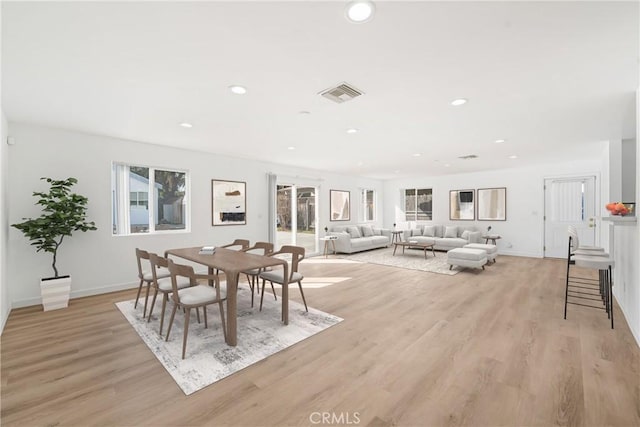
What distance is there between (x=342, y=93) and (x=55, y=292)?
4.43 meters

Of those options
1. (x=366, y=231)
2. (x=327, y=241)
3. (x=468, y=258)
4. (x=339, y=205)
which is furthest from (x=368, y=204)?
(x=468, y=258)

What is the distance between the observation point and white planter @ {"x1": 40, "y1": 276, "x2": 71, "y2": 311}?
11.7ft

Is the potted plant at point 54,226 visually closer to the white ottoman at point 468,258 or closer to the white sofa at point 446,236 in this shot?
the white ottoman at point 468,258

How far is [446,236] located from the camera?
837cm

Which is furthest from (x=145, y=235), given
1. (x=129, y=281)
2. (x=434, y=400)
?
(x=434, y=400)

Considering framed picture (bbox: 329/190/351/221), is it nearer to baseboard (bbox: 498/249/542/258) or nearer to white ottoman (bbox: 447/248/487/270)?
white ottoman (bbox: 447/248/487/270)

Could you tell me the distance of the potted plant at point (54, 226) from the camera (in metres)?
3.52

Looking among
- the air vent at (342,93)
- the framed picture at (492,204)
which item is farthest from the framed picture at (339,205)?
the air vent at (342,93)

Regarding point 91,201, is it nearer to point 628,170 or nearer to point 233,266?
point 233,266

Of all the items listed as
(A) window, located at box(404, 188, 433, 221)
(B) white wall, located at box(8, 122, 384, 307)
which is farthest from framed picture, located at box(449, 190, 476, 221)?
(B) white wall, located at box(8, 122, 384, 307)

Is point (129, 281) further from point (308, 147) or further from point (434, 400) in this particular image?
point (434, 400)

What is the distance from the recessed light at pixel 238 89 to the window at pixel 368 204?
25.5 ft

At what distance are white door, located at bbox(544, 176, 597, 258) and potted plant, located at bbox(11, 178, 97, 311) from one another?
9942mm

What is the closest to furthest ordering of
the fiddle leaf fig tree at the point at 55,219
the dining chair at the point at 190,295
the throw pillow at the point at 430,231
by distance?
the dining chair at the point at 190,295 < the fiddle leaf fig tree at the point at 55,219 < the throw pillow at the point at 430,231
